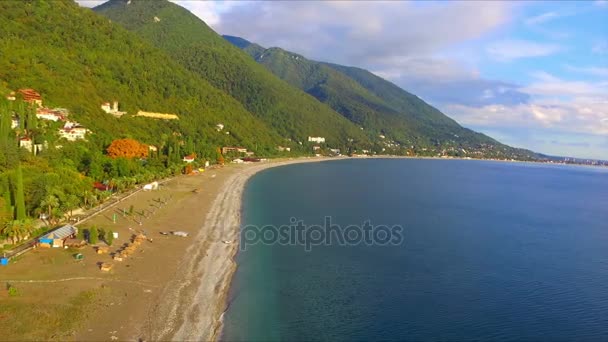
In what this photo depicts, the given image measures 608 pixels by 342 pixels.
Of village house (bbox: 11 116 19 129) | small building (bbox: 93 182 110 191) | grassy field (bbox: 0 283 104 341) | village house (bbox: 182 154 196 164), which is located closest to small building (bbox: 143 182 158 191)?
small building (bbox: 93 182 110 191)

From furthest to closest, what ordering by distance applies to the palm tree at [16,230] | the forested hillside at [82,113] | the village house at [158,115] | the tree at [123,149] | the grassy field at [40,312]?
the village house at [158,115], the tree at [123,149], the forested hillside at [82,113], the palm tree at [16,230], the grassy field at [40,312]

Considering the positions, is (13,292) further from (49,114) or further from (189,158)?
(189,158)

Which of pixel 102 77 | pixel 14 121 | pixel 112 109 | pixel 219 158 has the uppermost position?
pixel 102 77

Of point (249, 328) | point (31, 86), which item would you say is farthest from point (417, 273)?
point (31, 86)

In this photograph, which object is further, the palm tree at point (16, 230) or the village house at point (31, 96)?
the village house at point (31, 96)

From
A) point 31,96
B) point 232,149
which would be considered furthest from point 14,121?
point 232,149

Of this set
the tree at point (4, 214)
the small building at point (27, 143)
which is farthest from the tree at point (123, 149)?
the tree at point (4, 214)

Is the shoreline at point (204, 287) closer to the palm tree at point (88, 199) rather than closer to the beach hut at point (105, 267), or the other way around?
the beach hut at point (105, 267)

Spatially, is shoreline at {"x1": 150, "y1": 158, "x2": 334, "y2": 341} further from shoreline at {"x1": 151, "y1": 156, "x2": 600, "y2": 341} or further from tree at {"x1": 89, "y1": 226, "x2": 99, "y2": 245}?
tree at {"x1": 89, "y1": 226, "x2": 99, "y2": 245}
